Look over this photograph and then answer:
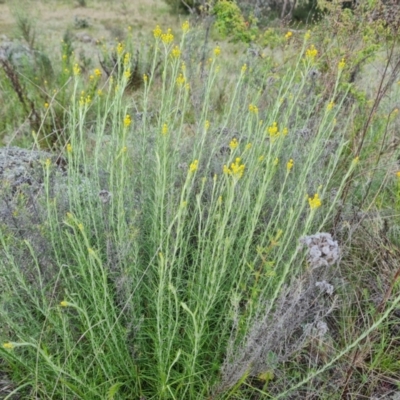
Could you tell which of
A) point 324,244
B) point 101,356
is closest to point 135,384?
point 101,356

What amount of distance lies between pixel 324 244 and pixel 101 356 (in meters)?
0.96

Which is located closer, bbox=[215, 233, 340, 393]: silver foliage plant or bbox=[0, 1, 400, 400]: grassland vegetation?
bbox=[215, 233, 340, 393]: silver foliage plant

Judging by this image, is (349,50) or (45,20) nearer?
(349,50)

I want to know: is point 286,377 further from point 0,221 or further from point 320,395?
point 0,221

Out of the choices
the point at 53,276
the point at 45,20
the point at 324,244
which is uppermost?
the point at 324,244

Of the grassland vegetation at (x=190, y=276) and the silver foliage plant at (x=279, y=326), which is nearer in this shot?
the silver foliage plant at (x=279, y=326)

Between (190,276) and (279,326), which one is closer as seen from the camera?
(279,326)

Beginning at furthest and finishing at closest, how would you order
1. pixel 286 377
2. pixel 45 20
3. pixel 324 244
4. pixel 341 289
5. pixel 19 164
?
1. pixel 45 20
2. pixel 19 164
3. pixel 341 289
4. pixel 286 377
5. pixel 324 244

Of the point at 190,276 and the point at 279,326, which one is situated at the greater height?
the point at 279,326

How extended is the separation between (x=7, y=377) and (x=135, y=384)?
21.7 inches

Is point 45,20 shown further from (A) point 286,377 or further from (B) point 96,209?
(A) point 286,377

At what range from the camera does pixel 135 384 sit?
5.56ft

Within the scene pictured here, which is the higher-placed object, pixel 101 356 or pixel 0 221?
pixel 0 221

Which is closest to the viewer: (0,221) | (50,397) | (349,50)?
(50,397)
